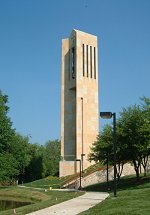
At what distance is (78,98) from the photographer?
2418 inches

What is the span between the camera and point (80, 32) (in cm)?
6366

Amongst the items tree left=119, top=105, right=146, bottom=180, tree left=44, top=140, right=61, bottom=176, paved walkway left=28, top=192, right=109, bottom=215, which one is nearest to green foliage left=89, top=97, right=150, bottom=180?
tree left=119, top=105, right=146, bottom=180

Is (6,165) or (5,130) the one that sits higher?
(5,130)

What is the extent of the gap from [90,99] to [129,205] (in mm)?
46913

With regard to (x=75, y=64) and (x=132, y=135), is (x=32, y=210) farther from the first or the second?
(x=75, y=64)

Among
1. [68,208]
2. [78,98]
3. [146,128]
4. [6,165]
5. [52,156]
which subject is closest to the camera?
[68,208]

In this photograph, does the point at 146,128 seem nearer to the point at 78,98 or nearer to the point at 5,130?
the point at 5,130

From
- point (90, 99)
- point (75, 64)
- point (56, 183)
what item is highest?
point (75, 64)

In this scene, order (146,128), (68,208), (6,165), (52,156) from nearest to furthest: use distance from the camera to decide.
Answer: (68,208), (146,128), (6,165), (52,156)

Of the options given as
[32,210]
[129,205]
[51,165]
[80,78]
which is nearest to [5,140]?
[80,78]

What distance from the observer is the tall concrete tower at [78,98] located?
6084cm

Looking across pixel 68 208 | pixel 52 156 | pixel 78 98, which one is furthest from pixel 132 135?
pixel 52 156

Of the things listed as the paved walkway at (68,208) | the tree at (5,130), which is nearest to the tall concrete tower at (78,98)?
the tree at (5,130)

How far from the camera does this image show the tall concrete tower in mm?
60844
